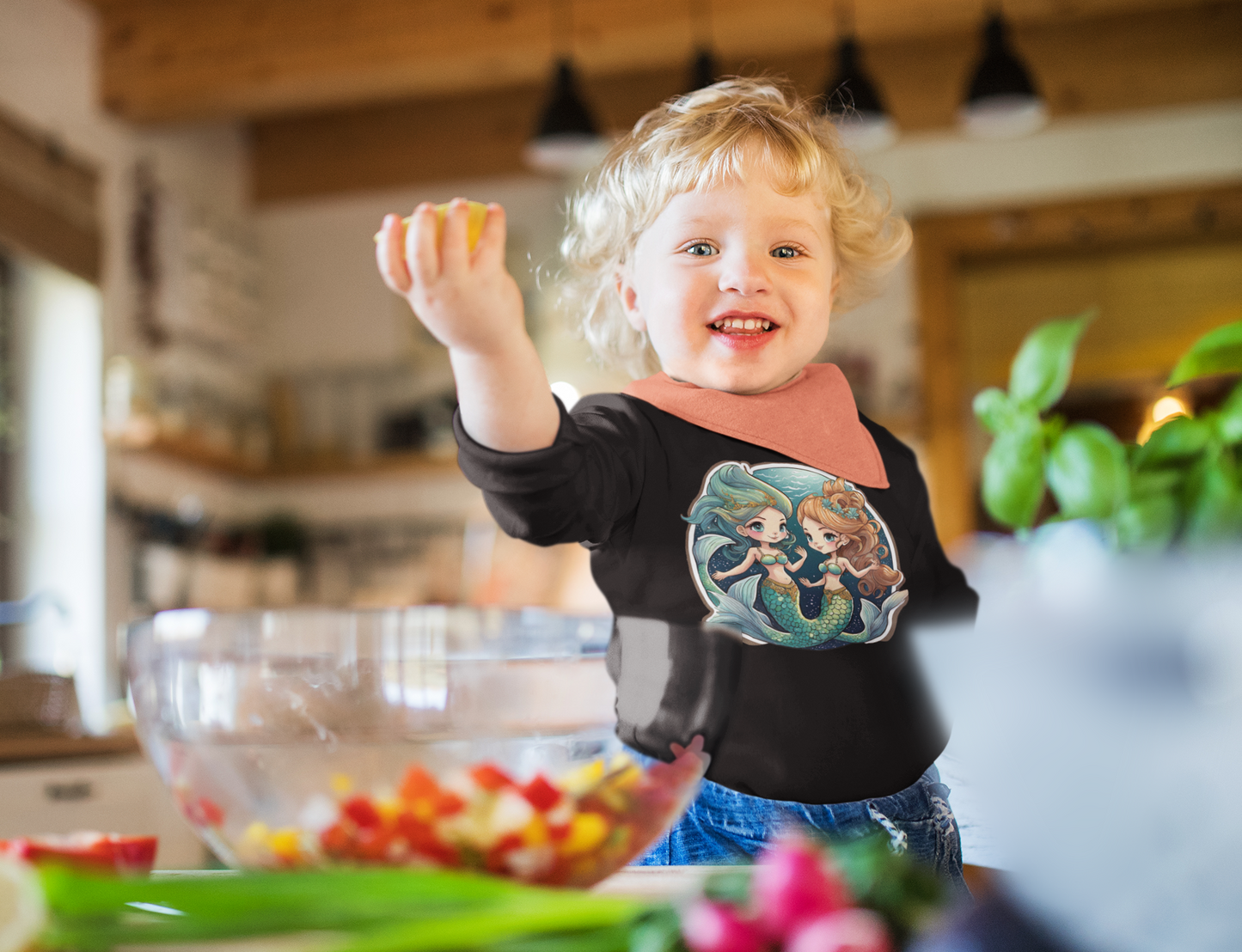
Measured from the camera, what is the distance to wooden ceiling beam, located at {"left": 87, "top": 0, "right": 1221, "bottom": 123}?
3.40m

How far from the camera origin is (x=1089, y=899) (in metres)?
0.25

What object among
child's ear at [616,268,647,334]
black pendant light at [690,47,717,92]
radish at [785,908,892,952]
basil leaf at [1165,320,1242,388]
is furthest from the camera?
black pendant light at [690,47,717,92]

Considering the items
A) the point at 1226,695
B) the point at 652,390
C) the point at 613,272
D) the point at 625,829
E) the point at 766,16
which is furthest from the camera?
the point at 766,16

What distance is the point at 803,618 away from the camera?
655 mm

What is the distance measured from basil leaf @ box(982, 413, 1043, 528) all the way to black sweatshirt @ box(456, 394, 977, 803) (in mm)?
134

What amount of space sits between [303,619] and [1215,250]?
13.9ft

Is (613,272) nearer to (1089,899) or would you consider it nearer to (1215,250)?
(1089,899)

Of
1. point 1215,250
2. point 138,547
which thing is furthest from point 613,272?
point 1215,250

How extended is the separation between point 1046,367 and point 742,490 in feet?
0.72

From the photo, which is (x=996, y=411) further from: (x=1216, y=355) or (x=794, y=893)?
(x=794, y=893)

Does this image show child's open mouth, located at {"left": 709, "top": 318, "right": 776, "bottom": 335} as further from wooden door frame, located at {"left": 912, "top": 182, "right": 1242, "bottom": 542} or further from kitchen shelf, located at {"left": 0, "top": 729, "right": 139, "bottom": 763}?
wooden door frame, located at {"left": 912, "top": 182, "right": 1242, "bottom": 542}

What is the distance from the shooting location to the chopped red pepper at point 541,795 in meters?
0.38

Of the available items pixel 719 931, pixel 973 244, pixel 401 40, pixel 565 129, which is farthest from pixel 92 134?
pixel 719 931

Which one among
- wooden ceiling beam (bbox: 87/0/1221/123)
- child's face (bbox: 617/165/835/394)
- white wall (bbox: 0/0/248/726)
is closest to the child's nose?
child's face (bbox: 617/165/835/394)
